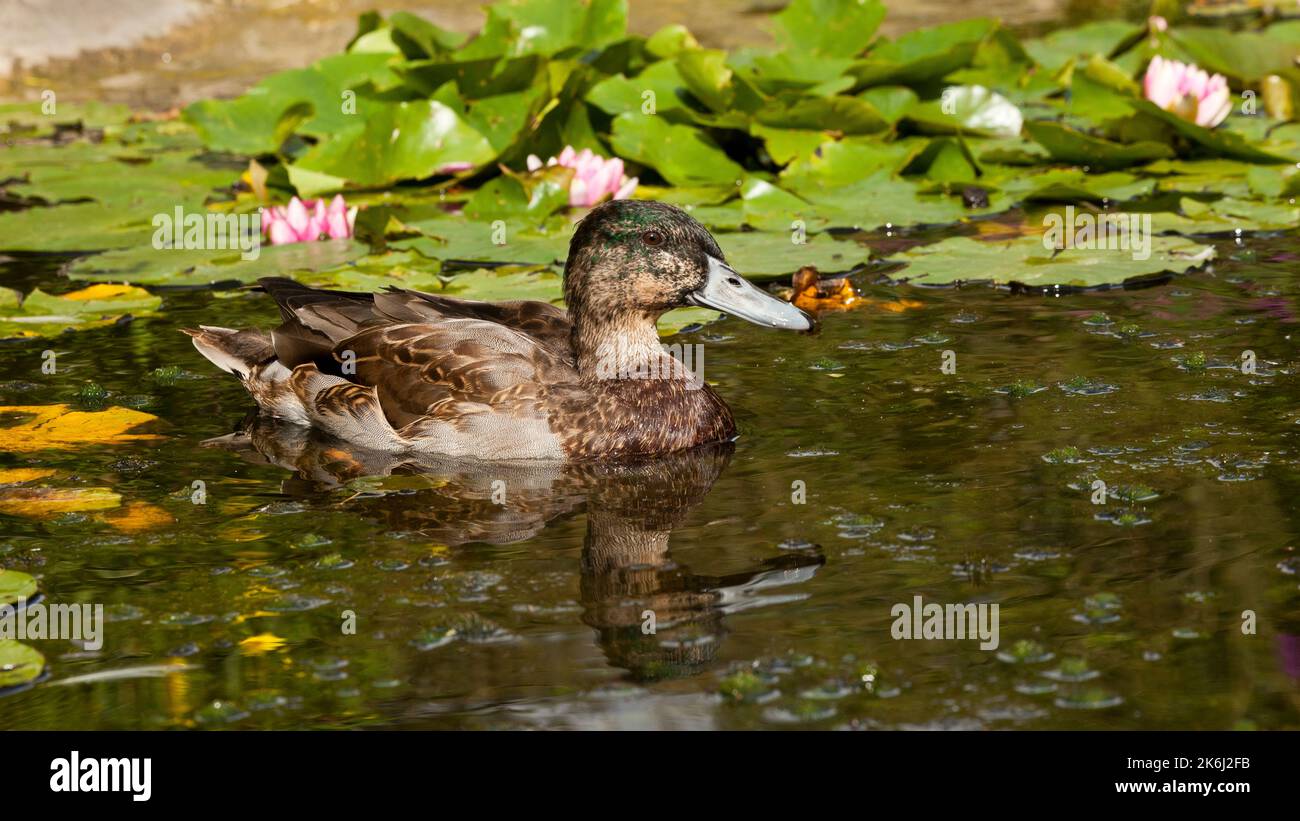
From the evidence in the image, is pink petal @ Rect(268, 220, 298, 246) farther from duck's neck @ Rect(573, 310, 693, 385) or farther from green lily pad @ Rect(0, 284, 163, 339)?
duck's neck @ Rect(573, 310, 693, 385)

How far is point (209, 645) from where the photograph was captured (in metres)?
5.30

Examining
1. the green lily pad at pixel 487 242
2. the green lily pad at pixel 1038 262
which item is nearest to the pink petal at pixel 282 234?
the green lily pad at pixel 487 242

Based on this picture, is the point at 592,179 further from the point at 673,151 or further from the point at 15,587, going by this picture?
the point at 15,587

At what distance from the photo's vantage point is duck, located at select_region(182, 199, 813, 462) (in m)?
7.29

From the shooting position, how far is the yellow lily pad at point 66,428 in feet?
24.3

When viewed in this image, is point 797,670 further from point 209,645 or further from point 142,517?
point 142,517

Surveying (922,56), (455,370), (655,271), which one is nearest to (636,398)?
(655,271)

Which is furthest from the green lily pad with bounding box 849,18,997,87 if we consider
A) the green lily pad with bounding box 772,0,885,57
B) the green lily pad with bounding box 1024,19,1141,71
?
the green lily pad with bounding box 1024,19,1141,71

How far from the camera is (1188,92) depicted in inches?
456

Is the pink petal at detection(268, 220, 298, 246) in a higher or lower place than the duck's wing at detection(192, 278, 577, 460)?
higher

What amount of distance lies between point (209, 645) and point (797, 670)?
1861 mm

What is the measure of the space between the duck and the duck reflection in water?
0.10 meters
